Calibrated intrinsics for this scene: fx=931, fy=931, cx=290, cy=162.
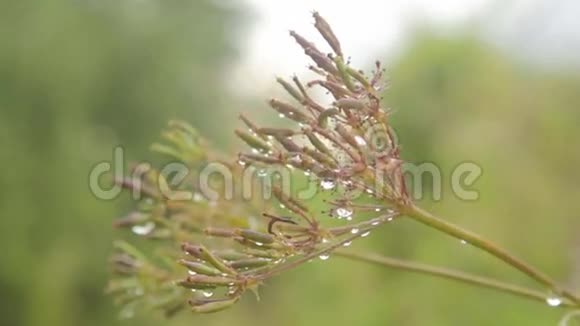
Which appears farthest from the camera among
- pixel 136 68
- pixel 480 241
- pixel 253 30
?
pixel 253 30

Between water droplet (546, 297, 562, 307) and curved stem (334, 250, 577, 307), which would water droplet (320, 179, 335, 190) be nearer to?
curved stem (334, 250, 577, 307)

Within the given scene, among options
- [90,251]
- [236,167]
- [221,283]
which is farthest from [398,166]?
[90,251]

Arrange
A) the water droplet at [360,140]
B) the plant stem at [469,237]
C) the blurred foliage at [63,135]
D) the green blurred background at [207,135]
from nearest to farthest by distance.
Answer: the plant stem at [469,237]
the water droplet at [360,140]
the green blurred background at [207,135]
the blurred foliage at [63,135]

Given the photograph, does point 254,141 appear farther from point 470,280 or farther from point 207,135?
point 207,135

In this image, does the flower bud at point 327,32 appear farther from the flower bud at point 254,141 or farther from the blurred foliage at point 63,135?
the blurred foliage at point 63,135

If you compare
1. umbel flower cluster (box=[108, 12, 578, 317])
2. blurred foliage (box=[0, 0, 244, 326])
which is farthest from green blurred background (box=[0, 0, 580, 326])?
umbel flower cluster (box=[108, 12, 578, 317])

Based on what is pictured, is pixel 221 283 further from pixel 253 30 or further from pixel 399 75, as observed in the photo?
pixel 253 30

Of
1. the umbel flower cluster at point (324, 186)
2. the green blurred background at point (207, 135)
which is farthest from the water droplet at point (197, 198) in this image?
the green blurred background at point (207, 135)

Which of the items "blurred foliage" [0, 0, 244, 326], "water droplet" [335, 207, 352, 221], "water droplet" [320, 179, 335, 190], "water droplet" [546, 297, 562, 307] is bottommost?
"water droplet" [546, 297, 562, 307]
